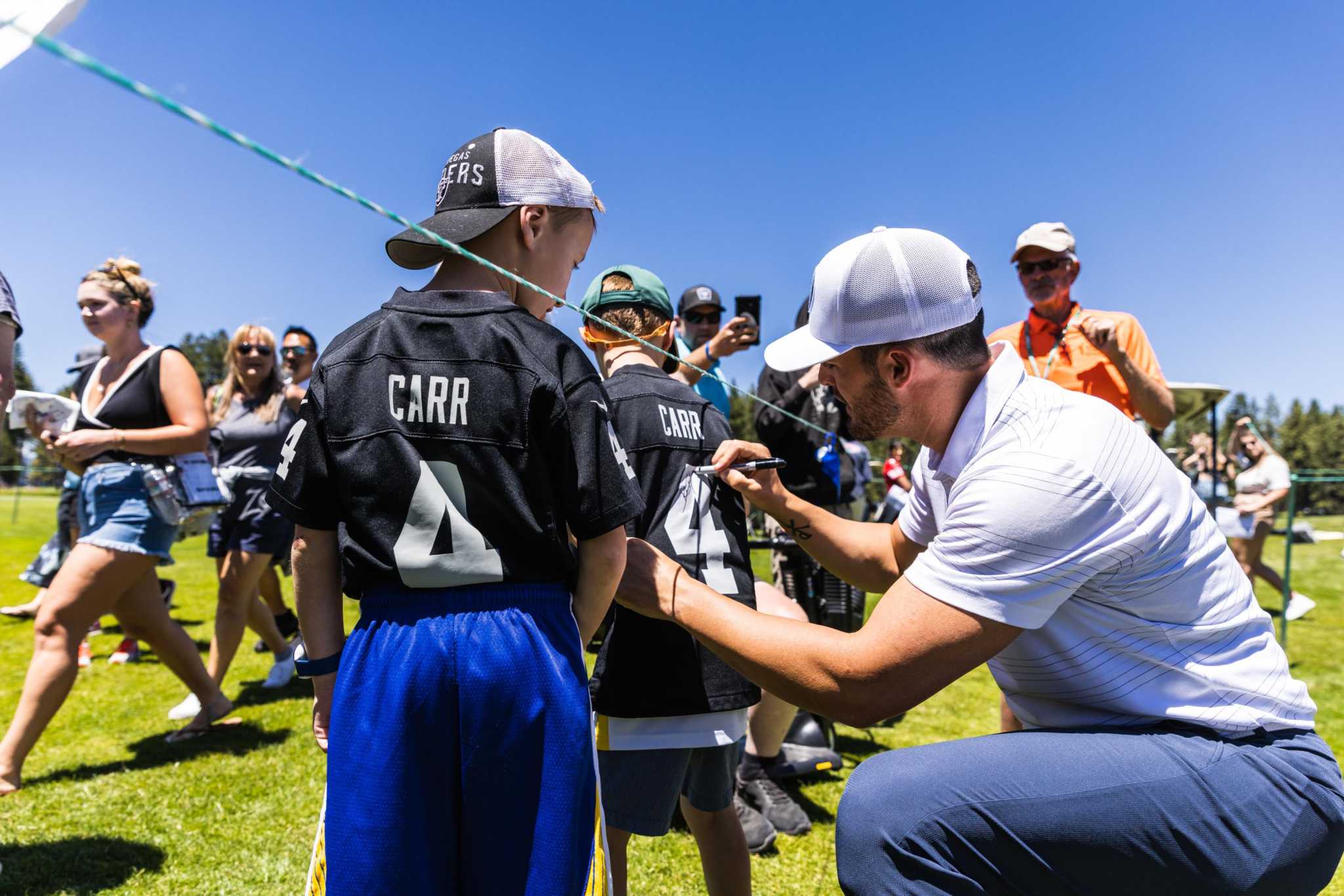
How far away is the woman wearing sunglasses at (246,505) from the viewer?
4930 mm

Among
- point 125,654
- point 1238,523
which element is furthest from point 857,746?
point 1238,523

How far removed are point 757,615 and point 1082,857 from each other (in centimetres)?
76

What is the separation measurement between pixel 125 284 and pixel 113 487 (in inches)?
39.0

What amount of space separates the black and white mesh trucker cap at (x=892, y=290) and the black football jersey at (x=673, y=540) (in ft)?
2.40

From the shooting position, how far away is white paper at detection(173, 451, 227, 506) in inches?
153

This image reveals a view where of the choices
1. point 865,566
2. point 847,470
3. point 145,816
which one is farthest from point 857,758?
point 145,816

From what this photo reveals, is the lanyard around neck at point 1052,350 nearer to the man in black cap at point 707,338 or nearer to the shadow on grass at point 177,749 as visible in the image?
the man in black cap at point 707,338

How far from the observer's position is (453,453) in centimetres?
150

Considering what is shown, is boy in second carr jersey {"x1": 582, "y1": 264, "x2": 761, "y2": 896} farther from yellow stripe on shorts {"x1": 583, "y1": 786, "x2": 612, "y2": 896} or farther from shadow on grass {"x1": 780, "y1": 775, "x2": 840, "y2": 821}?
shadow on grass {"x1": 780, "y1": 775, "x2": 840, "y2": 821}

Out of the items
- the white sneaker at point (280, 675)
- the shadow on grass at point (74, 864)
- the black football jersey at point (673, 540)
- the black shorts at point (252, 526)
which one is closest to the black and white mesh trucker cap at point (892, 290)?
the black football jersey at point (673, 540)

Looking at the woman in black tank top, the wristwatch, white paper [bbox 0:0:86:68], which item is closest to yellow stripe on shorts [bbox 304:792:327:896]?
the wristwatch

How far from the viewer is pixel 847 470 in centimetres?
507

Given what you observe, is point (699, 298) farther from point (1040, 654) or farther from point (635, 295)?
point (1040, 654)

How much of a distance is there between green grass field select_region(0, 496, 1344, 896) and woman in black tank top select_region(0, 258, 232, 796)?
0.47 metres
